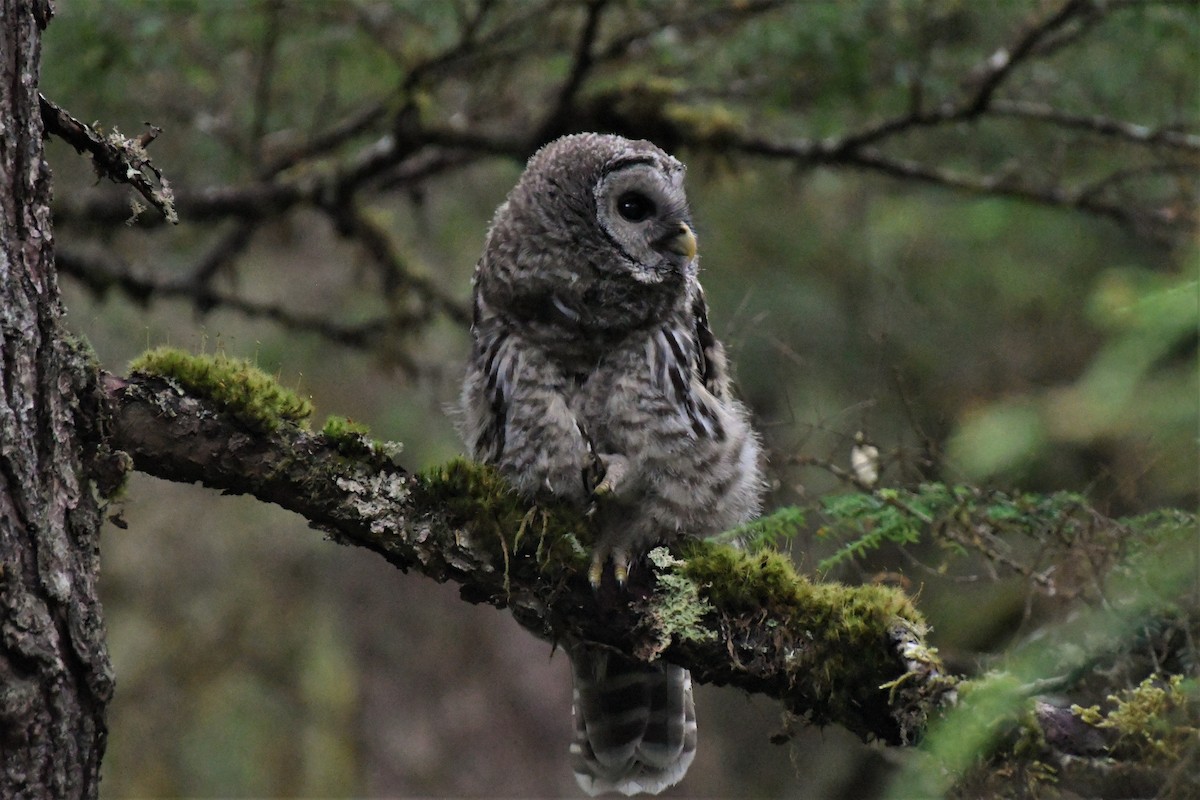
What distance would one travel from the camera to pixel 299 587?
718 centimetres

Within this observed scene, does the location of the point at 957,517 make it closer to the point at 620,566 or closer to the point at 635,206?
the point at 620,566

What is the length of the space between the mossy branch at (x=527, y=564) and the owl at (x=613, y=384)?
1.08ft

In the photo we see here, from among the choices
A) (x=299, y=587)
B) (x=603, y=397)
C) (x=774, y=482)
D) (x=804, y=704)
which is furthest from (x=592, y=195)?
(x=299, y=587)

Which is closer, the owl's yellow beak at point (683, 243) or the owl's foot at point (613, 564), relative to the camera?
the owl's foot at point (613, 564)

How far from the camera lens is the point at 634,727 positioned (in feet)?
11.9

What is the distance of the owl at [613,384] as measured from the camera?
125 inches

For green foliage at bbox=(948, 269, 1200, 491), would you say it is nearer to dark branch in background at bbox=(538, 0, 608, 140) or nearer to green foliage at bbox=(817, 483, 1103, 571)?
green foliage at bbox=(817, 483, 1103, 571)

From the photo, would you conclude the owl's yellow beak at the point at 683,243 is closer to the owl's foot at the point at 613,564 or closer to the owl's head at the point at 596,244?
the owl's head at the point at 596,244

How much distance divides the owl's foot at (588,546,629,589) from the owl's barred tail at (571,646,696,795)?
2.67 ft

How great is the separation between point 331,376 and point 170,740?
2293 millimetres

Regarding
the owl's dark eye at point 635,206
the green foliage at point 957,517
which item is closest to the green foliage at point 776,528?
the green foliage at point 957,517

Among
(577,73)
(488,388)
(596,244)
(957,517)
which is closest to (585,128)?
(577,73)

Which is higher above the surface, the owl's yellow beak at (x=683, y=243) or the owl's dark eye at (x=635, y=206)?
the owl's dark eye at (x=635, y=206)

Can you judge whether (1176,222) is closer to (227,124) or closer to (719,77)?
(719,77)
